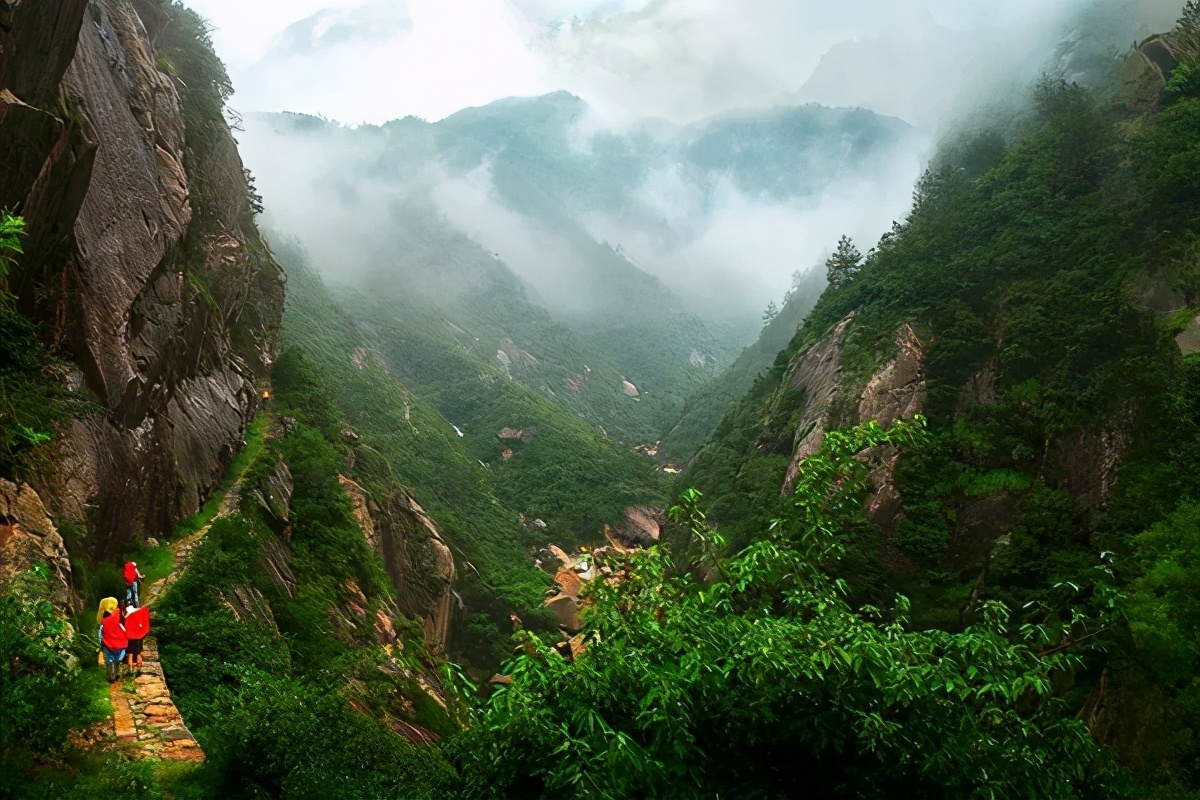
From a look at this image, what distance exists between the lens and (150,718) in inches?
383

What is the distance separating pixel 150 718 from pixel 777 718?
9.03 metres

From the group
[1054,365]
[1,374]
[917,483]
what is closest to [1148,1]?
[1054,365]

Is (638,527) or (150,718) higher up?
(150,718)

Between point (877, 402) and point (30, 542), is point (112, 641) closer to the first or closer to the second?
point (30, 542)

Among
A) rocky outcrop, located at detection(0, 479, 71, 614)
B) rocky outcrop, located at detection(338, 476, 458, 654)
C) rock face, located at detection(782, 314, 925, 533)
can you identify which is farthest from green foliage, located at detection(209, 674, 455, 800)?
rock face, located at detection(782, 314, 925, 533)

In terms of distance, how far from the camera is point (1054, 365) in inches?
1222

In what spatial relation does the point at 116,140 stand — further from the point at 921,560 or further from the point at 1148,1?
the point at 1148,1

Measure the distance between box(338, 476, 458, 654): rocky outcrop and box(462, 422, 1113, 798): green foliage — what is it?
25730mm

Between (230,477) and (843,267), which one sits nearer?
(230,477)

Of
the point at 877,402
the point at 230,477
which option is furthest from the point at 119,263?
the point at 877,402

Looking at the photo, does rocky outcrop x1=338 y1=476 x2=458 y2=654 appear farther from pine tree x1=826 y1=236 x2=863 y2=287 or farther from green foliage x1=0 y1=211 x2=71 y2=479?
pine tree x1=826 y1=236 x2=863 y2=287

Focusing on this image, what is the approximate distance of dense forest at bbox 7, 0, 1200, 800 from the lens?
16.5ft

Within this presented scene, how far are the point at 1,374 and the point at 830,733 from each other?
12.7 m

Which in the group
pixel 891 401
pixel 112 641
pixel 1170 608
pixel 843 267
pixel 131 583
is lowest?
pixel 131 583
